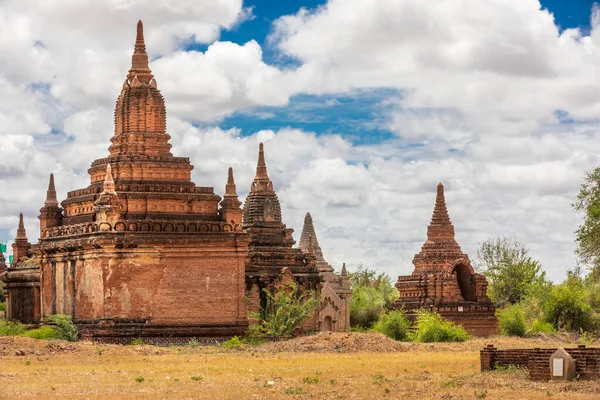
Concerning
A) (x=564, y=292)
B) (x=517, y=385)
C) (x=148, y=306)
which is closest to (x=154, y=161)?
(x=148, y=306)

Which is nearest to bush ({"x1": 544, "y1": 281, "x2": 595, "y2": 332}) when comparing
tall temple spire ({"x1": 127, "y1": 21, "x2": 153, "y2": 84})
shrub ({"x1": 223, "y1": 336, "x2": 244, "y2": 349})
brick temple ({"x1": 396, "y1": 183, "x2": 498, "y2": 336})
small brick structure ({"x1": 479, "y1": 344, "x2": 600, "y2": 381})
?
brick temple ({"x1": 396, "y1": 183, "x2": 498, "y2": 336})

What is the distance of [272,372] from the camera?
36312 millimetres

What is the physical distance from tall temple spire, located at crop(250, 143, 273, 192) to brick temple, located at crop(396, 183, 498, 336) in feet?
30.9

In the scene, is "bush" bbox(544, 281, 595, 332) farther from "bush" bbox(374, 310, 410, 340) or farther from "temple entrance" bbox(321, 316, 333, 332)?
"temple entrance" bbox(321, 316, 333, 332)

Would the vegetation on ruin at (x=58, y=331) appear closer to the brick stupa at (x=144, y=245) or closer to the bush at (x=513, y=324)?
the brick stupa at (x=144, y=245)

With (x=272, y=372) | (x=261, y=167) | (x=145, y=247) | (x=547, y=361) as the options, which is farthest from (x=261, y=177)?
(x=547, y=361)

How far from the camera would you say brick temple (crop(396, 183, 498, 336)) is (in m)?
64.5

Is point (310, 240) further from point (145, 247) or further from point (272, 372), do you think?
point (272, 372)

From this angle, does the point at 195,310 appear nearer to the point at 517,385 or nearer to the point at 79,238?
the point at 79,238

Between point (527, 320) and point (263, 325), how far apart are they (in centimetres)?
1735

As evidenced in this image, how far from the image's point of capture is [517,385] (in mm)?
30797

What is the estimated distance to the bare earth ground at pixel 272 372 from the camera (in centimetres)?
3020

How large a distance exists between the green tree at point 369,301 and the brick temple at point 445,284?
228cm

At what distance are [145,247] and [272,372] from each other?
1521 cm
